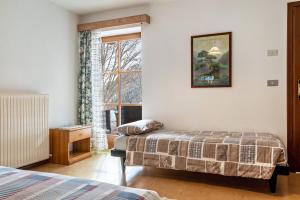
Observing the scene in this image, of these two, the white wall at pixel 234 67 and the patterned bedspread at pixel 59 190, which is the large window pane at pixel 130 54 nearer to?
the white wall at pixel 234 67

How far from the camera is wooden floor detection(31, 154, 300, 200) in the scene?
266 cm

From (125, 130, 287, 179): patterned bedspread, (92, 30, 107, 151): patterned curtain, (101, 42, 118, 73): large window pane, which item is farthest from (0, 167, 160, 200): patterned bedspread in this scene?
(101, 42, 118, 73): large window pane

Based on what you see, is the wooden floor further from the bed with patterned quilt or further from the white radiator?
the white radiator

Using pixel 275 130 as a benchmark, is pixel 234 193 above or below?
below

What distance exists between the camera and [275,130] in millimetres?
3393

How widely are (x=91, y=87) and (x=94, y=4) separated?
4.41ft

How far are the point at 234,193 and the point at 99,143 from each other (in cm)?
248

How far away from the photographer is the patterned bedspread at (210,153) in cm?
264

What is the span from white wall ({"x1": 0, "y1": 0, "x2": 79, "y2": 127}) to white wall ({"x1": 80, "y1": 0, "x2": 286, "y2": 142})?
922 millimetres

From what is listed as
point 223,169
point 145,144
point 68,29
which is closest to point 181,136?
point 145,144

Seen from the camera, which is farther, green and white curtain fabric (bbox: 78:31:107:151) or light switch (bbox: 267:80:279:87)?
green and white curtain fabric (bbox: 78:31:107:151)

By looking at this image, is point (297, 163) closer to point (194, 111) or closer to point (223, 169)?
point (223, 169)

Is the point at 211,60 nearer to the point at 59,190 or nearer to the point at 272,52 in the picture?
the point at 272,52

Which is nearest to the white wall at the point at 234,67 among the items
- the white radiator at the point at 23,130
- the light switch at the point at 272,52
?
the light switch at the point at 272,52
